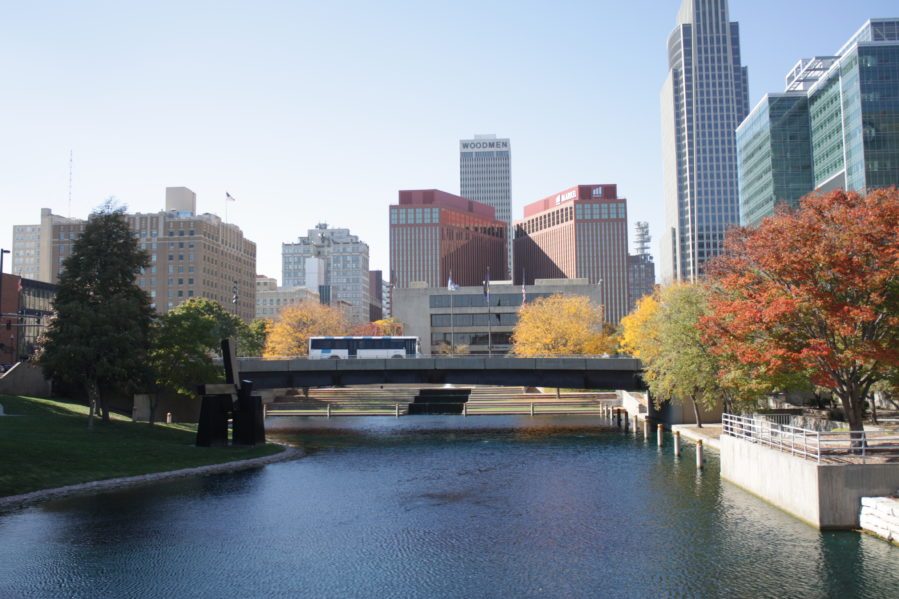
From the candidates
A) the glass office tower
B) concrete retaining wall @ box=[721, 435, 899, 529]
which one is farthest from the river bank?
the glass office tower

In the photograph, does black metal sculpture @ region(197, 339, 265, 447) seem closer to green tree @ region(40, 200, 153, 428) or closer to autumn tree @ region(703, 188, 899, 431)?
green tree @ region(40, 200, 153, 428)

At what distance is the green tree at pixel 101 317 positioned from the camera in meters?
57.7

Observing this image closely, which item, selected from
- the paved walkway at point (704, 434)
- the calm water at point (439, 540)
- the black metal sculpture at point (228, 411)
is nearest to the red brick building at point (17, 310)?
the black metal sculpture at point (228, 411)

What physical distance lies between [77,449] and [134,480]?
6109 mm

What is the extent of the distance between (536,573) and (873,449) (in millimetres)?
14814

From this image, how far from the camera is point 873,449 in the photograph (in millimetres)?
30297

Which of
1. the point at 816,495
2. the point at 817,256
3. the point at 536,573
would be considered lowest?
the point at 536,573

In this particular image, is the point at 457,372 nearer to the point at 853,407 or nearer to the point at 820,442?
the point at 853,407

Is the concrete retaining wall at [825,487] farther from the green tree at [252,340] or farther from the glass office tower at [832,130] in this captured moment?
the green tree at [252,340]

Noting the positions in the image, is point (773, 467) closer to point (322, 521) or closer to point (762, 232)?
point (762, 232)

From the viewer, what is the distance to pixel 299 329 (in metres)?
136

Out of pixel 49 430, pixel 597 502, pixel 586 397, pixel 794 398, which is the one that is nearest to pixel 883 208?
pixel 597 502

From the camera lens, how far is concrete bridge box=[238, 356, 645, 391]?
7656 centimetres

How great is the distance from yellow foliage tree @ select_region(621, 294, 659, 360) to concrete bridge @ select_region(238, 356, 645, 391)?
413 centimetres
